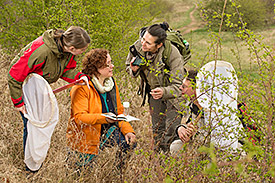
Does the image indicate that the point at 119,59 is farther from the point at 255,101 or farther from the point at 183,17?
the point at 183,17

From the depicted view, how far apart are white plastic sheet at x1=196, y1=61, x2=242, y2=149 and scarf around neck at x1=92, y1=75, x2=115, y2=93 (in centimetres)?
102

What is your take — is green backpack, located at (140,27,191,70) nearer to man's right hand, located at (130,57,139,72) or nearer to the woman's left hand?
man's right hand, located at (130,57,139,72)

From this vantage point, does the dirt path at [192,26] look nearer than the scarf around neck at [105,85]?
No

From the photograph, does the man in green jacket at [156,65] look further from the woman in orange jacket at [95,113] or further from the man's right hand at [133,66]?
the woman in orange jacket at [95,113]

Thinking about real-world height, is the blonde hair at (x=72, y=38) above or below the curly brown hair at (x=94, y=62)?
above

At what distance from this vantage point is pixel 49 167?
2.89 metres

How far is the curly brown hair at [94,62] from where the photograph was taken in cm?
324

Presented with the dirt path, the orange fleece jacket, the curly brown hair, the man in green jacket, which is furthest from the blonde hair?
the dirt path

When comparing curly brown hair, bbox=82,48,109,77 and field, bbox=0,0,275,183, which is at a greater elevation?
curly brown hair, bbox=82,48,109,77

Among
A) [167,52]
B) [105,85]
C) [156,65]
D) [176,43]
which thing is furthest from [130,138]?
[176,43]

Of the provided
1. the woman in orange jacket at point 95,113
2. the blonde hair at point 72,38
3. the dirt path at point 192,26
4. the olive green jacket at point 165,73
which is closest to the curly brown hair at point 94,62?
the woman in orange jacket at point 95,113

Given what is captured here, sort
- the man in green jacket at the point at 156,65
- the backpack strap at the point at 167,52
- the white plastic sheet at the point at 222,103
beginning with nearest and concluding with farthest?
the white plastic sheet at the point at 222,103 → the man in green jacket at the point at 156,65 → the backpack strap at the point at 167,52

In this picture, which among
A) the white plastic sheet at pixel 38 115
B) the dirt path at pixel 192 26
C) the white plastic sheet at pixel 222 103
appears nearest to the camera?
the white plastic sheet at pixel 222 103

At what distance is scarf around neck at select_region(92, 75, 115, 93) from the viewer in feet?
10.4
